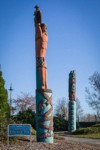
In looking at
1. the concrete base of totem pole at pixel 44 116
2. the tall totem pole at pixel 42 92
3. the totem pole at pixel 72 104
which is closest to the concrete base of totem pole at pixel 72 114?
the totem pole at pixel 72 104

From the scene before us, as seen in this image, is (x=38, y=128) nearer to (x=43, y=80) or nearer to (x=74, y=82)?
(x=43, y=80)

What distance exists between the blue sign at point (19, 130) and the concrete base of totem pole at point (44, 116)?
3.44 m

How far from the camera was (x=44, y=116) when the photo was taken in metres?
18.0

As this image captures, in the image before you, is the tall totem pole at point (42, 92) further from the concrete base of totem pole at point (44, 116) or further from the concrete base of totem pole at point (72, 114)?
the concrete base of totem pole at point (72, 114)

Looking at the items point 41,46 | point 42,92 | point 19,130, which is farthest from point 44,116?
point 41,46

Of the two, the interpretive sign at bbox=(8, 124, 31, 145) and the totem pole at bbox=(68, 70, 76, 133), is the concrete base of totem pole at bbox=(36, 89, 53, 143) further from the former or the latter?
the totem pole at bbox=(68, 70, 76, 133)

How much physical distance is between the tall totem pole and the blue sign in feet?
11.2

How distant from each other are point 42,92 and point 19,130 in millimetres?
4099

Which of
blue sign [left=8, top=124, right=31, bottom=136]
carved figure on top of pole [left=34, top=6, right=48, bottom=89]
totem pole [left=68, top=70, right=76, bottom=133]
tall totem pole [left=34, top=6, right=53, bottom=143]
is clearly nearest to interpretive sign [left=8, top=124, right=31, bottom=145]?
blue sign [left=8, top=124, right=31, bottom=136]

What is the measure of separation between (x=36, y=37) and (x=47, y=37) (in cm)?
68

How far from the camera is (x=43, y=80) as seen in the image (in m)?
18.8

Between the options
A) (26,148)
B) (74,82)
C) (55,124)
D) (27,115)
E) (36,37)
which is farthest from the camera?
(55,124)

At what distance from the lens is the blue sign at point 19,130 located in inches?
565

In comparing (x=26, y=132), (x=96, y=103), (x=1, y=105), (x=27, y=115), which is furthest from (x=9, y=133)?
(x=96, y=103)
